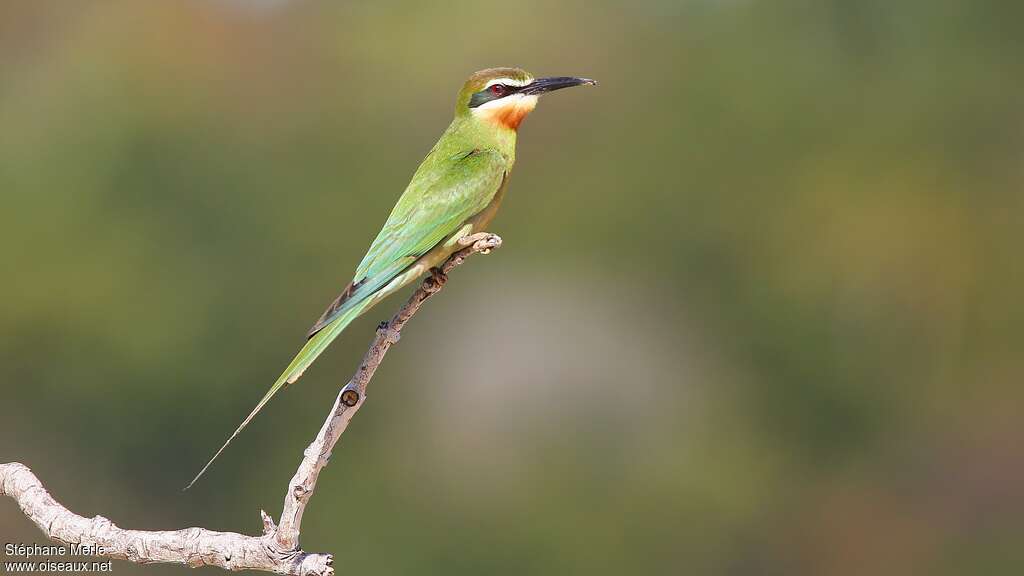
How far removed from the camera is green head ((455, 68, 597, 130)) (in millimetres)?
2426

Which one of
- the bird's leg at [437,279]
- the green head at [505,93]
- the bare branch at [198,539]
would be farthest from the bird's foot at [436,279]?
the green head at [505,93]

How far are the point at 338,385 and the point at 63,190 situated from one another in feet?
8.10

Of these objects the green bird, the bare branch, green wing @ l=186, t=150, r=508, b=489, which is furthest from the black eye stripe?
the bare branch

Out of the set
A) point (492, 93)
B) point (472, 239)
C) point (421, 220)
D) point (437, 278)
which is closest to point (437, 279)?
point (437, 278)

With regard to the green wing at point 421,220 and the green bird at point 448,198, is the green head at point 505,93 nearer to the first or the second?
the green bird at point 448,198

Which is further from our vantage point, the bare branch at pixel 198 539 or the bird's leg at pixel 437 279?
the bird's leg at pixel 437 279

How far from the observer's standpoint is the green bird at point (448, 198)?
6.30 feet

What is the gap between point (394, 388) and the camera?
717 centimetres

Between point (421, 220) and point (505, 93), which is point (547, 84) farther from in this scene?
point (421, 220)

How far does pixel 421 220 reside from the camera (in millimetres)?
2146

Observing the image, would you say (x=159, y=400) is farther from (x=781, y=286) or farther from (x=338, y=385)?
(x=781, y=286)

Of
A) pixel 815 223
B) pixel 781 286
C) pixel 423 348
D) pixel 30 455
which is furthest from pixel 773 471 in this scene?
pixel 30 455

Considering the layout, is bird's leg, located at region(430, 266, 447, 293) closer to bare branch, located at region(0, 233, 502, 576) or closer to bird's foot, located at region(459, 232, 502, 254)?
bird's foot, located at region(459, 232, 502, 254)

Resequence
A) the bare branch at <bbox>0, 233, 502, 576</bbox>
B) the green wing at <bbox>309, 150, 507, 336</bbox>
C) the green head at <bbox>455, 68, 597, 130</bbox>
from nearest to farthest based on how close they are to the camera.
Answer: the bare branch at <bbox>0, 233, 502, 576</bbox>, the green wing at <bbox>309, 150, 507, 336</bbox>, the green head at <bbox>455, 68, 597, 130</bbox>
